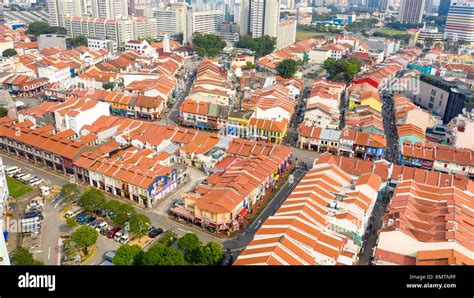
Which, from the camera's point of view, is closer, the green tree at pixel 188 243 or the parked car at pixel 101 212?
the green tree at pixel 188 243

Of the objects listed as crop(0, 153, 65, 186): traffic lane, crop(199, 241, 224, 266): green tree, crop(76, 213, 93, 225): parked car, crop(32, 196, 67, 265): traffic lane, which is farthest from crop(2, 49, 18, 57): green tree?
crop(199, 241, 224, 266): green tree

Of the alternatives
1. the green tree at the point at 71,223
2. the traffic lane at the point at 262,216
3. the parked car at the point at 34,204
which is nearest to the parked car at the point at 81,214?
the green tree at the point at 71,223

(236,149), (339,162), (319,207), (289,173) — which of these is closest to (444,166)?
(339,162)

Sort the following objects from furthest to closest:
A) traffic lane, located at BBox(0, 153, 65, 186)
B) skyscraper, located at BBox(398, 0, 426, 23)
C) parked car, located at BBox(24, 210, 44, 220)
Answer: skyscraper, located at BBox(398, 0, 426, 23) < traffic lane, located at BBox(0, 153, 65, 186) < parked car, located at BBox(24, 210, 44, 220)

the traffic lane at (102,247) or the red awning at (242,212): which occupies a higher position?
the red awning at (242,212)

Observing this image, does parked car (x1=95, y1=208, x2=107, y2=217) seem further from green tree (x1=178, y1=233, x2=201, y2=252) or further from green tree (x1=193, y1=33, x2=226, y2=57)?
green tree (x1=193, y1=33, x2=226, y2=57)

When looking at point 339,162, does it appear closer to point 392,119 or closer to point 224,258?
point 224,258

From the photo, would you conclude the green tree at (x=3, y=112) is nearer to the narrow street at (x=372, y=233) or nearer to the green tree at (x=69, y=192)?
the green tree at (x=69, y=192)

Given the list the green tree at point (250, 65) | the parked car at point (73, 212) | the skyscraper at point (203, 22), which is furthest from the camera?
the skyscraper at point (203, 22)
